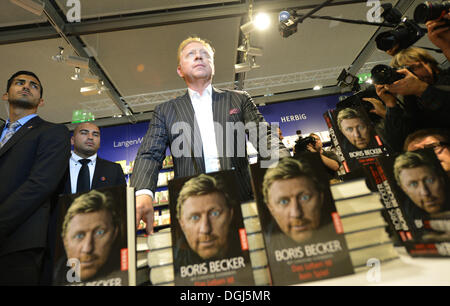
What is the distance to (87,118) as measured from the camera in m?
5.80

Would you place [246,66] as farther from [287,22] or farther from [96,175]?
[96,175]

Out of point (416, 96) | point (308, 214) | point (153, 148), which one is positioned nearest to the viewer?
point (308, 214)

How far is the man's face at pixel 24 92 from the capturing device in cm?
167

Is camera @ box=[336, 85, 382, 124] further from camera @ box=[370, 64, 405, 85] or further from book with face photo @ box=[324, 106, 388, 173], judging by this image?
camera @ box=[370, 64, 405, 85]

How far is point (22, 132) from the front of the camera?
1.44m

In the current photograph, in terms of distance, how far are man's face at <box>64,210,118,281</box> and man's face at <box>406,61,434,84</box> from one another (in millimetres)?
1639

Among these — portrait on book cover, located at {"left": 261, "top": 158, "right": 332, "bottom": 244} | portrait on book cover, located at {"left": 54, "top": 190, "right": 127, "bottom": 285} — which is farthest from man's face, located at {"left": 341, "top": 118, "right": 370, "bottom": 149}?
portrait on book cover, located at {"left": 54, "top": 190, "right": 127, "bottom": 285}

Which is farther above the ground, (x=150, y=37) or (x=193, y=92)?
(x=150, y=37)

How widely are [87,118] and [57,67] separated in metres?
1.25

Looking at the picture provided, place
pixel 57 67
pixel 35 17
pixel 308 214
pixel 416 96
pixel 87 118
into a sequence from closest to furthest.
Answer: pixel 308 214, pixel 416 96, pixel 35 17, pixel 57 67, pixel 87 118

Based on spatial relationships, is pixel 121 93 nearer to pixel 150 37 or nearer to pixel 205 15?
pixel 150 37

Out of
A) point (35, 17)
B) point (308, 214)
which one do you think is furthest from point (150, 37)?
point (308, 214)

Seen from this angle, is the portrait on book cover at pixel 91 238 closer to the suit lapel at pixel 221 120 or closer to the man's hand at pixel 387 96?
the suit lapel at pixel 221 120

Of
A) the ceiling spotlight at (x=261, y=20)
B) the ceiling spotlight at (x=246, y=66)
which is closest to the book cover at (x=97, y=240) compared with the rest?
the ceiling spotlight at (x=261, y=20)
